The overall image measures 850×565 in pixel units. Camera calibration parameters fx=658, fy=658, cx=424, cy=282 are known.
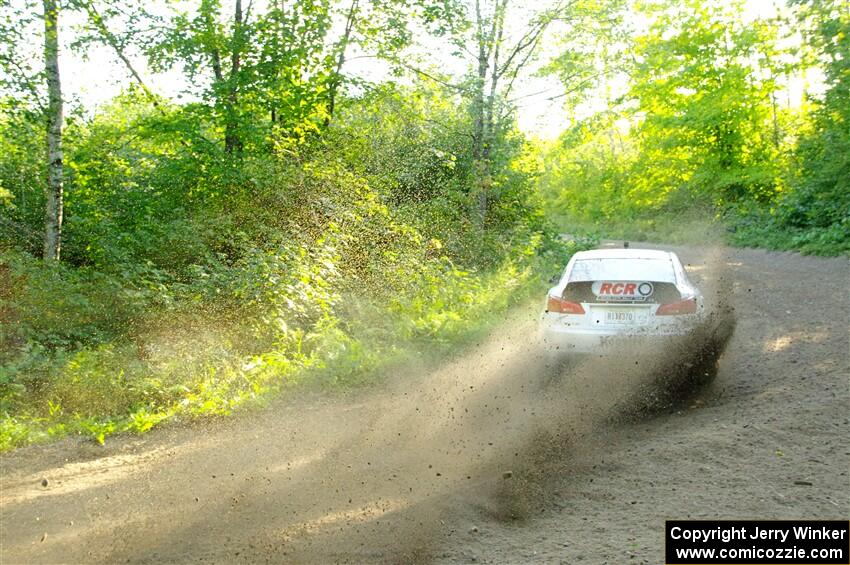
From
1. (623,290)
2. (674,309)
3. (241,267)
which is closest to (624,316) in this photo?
(623,290)

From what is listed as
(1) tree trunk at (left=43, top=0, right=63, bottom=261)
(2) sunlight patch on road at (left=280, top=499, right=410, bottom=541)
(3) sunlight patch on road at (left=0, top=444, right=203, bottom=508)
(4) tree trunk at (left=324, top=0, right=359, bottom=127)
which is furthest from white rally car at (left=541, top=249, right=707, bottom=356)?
(4) tree trunk at (left=324, top=0, right=359, bottom=127)

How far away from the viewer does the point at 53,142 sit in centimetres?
1154

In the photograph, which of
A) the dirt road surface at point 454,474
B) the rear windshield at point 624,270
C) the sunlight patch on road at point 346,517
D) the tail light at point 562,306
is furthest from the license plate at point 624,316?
the sunlight patch on road at point 346,517

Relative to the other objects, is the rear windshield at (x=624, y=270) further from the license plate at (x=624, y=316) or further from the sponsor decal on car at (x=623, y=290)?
the license plate at (x=624, y=316)

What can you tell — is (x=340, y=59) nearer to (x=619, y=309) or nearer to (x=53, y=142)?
(x=53, y=142)

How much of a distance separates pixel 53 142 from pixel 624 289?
9.97 m

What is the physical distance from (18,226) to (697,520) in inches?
489

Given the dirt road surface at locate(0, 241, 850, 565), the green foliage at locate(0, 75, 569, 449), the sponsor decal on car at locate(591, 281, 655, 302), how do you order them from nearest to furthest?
1. the dirt road surface at locate(0, 241, 850, 565)
2. the sponsor decal on car at locate(591, 281, 655, 302)
3. the green foliage at locate(0, 75, 569, 449)

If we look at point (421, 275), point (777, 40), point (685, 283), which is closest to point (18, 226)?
point (421, 275)

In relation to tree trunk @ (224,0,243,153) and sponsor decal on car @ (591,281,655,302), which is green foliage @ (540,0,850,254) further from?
sponsor decal on car @ (591,281,655,302)

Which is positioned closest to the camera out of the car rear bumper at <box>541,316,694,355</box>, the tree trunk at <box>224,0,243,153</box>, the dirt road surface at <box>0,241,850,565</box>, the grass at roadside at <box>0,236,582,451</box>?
the dirt road surface at <box>0,241,850,565</box>

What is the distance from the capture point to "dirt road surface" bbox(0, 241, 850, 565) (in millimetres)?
4234

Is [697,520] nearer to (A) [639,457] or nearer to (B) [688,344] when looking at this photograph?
(A) [639,457]

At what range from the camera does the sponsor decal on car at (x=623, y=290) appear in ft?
25.3
